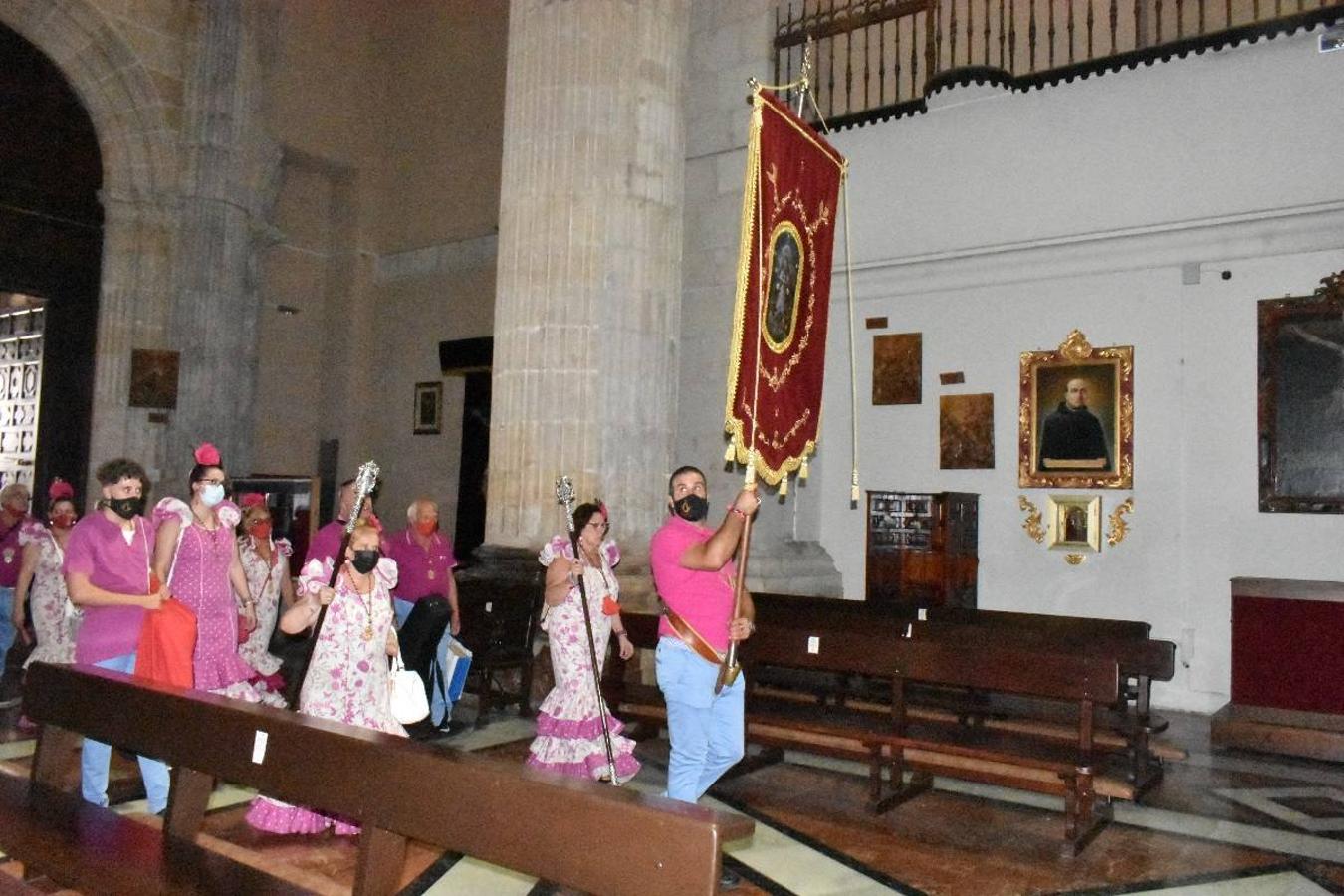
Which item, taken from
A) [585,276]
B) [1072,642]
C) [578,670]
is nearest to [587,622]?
[578,670]

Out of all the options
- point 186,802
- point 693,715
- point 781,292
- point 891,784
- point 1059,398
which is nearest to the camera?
point 186,802

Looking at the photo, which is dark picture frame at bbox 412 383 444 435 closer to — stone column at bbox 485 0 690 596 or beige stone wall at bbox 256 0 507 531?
beige stone wall at bbox 256 0 507 531

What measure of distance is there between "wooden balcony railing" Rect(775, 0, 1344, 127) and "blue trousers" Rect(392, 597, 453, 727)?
5.92 metres

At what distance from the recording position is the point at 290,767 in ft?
9.64

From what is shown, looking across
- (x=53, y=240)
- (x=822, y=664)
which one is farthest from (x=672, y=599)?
(x=53, y=240)

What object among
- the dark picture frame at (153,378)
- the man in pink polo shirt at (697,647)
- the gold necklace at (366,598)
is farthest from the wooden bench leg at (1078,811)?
the dark picture frame at (153,378)

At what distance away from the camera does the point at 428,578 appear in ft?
22.2

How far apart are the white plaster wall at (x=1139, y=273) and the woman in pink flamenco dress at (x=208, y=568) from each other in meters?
6.09

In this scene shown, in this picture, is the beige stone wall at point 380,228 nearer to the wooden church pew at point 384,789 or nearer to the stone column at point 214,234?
the stone column at point 214,234

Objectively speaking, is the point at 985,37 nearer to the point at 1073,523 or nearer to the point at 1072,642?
the point at 1073,523

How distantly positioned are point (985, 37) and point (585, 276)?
425cm

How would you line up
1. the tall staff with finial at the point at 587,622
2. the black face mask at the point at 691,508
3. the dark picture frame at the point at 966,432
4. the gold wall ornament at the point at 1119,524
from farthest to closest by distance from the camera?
the dark picture frame at the point at 966,432
the gold wall ornament at the point at 1119,524
the tall staff with finial at the point at 587,622
the black face mask at the point at 691,508

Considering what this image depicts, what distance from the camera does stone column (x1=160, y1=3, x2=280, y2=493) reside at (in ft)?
40.6

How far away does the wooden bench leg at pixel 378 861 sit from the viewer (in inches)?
109
